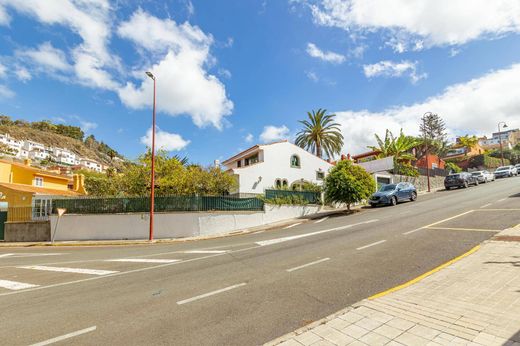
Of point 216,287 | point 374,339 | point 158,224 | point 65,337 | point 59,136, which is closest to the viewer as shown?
point 374,339

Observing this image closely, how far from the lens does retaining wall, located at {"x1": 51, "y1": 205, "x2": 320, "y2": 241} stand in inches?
768

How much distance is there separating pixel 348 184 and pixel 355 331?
17.9 meters

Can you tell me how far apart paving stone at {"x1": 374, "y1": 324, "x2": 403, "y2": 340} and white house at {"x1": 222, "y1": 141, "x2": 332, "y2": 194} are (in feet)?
71.2

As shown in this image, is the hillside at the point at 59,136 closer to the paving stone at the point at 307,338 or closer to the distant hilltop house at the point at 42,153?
the distant hilltop house at the point at 42,153

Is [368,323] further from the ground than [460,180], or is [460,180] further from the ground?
[460,180]

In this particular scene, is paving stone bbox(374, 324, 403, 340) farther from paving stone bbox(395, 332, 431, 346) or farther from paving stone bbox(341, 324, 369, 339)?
paving stone bbox(341, 324, 369, 339)

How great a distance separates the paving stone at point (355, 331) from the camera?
3.72m

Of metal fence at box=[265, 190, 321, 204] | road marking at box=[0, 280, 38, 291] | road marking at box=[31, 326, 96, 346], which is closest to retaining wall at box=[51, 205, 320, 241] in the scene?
metal fence at box=[265, 190, 321, 204]

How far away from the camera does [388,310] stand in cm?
442

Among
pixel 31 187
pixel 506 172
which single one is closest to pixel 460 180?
pixel 506 172

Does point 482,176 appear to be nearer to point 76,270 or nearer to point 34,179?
point 76,270

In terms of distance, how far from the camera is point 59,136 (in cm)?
12988

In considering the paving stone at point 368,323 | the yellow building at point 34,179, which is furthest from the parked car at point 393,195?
the yellow building at point 34,179

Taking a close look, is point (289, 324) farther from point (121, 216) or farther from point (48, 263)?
point (121, 216)
